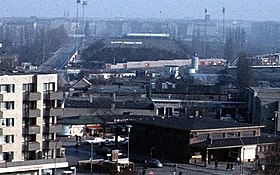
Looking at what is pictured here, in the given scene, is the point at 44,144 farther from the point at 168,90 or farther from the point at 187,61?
the point at 187,61

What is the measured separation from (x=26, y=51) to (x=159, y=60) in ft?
26.5

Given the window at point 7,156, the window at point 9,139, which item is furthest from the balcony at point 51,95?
the window at point 7,156

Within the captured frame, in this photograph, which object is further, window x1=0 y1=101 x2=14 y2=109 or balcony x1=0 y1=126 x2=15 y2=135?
window x1=0 y1=101 x2=14 y2=109

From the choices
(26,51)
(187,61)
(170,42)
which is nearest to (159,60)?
(187,61)

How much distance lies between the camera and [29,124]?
42.8 feet

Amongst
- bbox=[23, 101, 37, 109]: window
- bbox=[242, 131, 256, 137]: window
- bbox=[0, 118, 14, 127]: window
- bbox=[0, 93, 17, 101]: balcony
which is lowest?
bbox=[242, 131, 256, 137]: window

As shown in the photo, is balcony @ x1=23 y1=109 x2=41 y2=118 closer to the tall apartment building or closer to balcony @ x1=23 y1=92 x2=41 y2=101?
the tall apartment building

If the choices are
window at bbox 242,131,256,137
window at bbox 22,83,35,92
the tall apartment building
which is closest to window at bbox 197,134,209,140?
window at bbox 242,131,256,137

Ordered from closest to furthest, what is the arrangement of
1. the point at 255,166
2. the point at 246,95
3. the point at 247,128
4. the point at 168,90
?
the point at 255,166 → the point at 247,128 → the point at 246,95 → the point at 168,90

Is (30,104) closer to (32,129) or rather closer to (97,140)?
(32,129)

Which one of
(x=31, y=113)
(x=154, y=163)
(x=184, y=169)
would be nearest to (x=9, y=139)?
(x=31, y=113)

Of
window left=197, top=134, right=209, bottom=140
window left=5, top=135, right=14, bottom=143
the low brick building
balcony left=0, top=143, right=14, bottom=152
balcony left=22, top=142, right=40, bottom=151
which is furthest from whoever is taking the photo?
window left=197, top=134, right=209, bottom=140

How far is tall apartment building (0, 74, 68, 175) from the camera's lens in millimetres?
12648

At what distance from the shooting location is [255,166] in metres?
16.3
